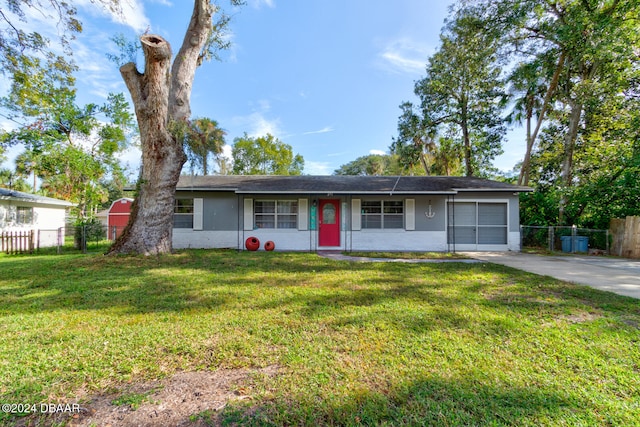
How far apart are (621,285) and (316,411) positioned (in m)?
7.13

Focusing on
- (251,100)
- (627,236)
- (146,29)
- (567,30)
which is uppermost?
(251,100)

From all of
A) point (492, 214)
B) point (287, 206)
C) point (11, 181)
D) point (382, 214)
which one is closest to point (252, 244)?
point (287, 206)

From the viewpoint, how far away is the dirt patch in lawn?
172cm

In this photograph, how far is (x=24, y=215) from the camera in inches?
559

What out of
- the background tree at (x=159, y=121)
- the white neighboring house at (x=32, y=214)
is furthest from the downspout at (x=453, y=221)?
the white neighboring house at (x=32, y=214)

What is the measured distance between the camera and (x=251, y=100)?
20781mm

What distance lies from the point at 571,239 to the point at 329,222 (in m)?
9.92

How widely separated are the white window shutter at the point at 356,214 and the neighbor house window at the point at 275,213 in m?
2.40

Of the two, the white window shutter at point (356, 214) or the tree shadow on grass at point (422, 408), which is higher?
the white window shutter at point (356, 214)

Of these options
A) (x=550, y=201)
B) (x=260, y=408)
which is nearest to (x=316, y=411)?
(x=260, y=408)

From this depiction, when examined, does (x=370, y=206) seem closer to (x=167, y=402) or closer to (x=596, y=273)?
(x=596, y=273)

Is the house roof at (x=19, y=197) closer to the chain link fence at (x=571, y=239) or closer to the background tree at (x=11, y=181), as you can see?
the background tree at (x=11, y=181)

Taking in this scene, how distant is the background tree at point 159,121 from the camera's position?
302 inches

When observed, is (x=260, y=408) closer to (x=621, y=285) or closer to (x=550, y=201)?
(x=621, y=285)
